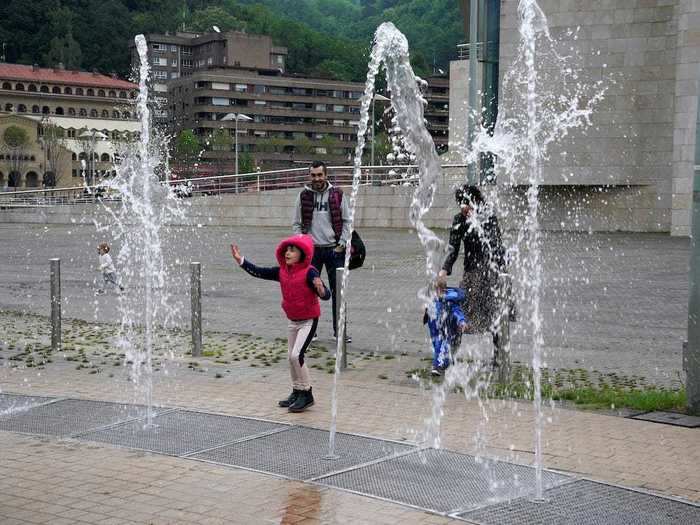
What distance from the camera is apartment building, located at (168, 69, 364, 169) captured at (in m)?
121

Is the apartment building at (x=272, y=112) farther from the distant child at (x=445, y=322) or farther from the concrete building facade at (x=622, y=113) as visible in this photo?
the distant child at (x=445, y=322)

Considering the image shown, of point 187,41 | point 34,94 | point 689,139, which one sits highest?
point 187,41

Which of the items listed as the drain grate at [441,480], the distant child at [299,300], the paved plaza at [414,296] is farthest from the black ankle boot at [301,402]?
the paved plaza at [414,296]

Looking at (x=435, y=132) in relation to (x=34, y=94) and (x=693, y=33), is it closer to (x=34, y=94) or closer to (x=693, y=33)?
(x=34, y=94)

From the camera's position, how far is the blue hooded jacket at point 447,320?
29.0ft

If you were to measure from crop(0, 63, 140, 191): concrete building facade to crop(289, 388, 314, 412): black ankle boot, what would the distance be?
99.2 metres

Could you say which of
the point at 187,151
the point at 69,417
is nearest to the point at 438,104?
the point at 187,151

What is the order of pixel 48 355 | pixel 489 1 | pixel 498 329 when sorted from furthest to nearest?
pixel 489 1 < pixel 48 355 < pixel 498 329

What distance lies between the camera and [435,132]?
106 meters

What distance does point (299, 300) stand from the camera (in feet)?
25.9

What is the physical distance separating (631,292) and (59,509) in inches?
487

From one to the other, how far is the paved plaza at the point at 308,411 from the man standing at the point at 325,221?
107 centimetres

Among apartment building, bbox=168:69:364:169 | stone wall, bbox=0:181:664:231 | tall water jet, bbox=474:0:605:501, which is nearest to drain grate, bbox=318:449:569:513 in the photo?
tall water jet, bbox=474:0:605:501

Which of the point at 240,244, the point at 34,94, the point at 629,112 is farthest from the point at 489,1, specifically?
the point at 34,94
